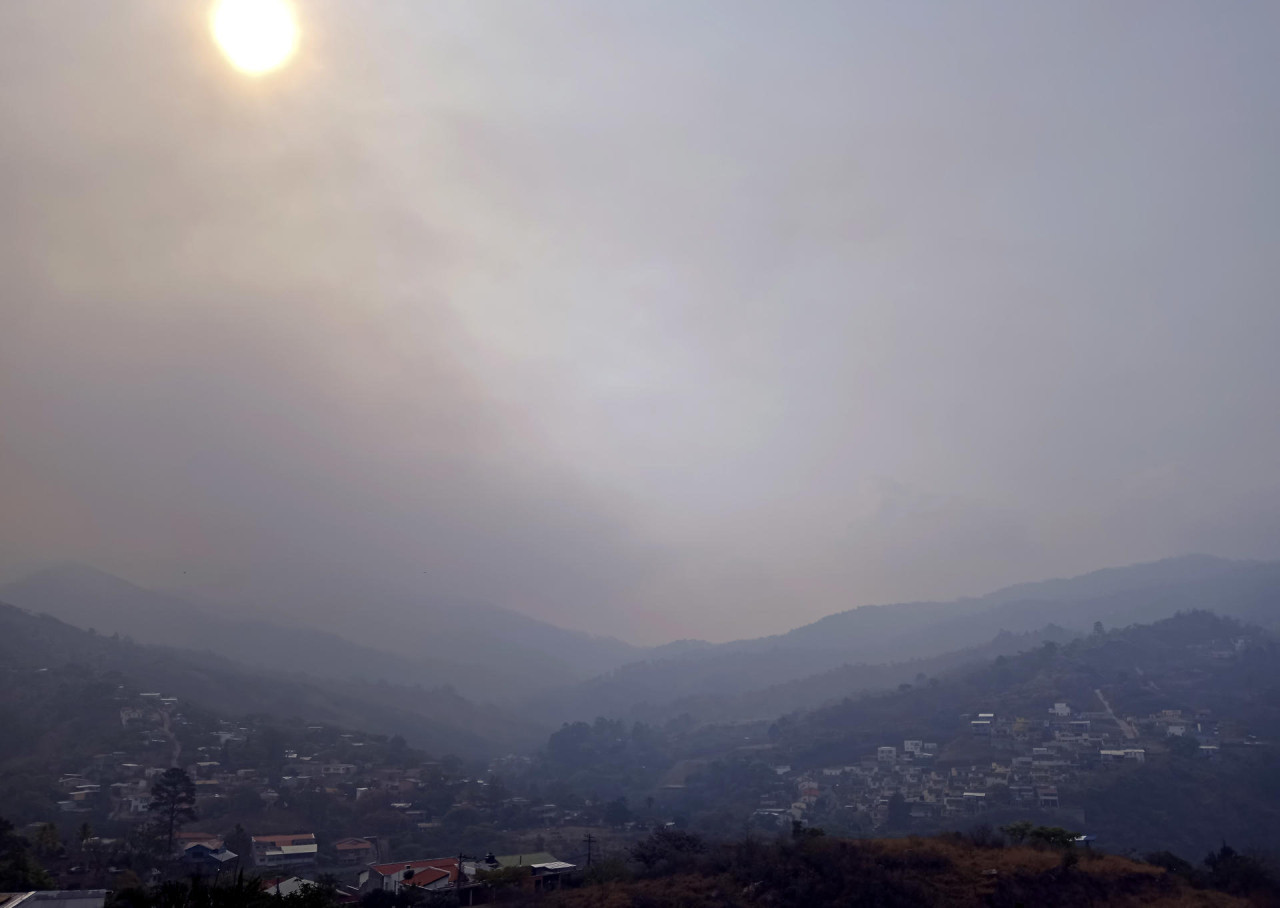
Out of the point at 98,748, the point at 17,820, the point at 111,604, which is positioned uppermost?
the point at 111,604

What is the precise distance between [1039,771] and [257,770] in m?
53.8

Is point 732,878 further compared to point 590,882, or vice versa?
point 590,882

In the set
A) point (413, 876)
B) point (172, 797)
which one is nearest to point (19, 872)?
point (413, 876)

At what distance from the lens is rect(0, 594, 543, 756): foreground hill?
76.2 meters

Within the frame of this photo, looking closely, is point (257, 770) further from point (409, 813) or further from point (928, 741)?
point (928, 741)

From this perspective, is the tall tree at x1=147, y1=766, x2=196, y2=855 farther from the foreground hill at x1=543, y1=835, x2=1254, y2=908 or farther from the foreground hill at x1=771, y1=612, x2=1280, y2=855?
the foreground hill at x1=771, y1=612, x2=1280, y2=855

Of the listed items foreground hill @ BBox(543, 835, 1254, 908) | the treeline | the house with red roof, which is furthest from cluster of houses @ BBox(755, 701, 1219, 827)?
foreground hill @ BBox(543, 835, 1254, 908)

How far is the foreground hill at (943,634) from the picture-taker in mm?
146750

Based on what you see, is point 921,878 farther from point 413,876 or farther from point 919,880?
point 413,876

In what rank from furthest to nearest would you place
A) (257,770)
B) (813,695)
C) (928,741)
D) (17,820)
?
(813,695) → (928,741) → (257,770) → (17,820)

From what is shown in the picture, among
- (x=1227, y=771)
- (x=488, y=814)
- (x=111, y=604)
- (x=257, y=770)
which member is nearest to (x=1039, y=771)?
(x=1227, y=771)

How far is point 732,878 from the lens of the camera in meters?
24.3

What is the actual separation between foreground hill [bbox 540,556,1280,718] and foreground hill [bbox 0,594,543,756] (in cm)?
3749

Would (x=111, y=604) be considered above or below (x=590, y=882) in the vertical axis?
above
